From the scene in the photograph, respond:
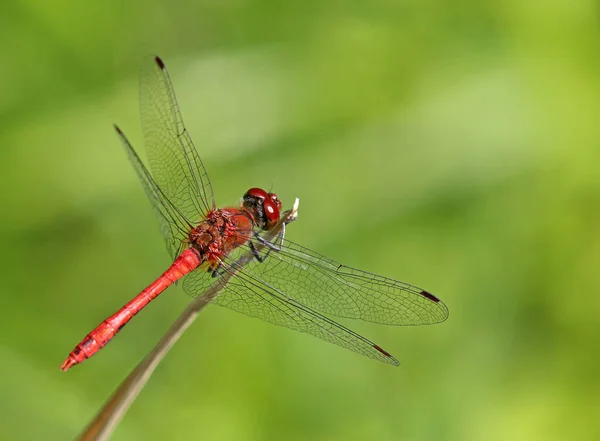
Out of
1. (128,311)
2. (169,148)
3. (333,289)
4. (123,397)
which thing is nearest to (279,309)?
(333,289)

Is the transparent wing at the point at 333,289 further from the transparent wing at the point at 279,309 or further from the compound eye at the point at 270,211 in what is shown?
the compound eye at the point at 270,211

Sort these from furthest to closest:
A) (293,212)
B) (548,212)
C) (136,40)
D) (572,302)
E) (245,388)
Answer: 1. (136,40)
2. (548,212)
3. (572,302)
4. (245,388)
5. (293,212)

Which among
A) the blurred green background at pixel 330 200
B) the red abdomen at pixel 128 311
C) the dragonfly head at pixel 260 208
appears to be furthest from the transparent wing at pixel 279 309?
the blurred green background at pixel 330 200

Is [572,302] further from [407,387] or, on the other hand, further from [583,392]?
[407,387]

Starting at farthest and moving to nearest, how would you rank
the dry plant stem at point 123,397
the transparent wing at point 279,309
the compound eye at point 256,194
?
the compound eye at point 256,194 → the transparent wing at point 279,309 → the dry plant stem at point 123,397

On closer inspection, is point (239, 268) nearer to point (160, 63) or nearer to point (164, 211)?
point (164, 211)

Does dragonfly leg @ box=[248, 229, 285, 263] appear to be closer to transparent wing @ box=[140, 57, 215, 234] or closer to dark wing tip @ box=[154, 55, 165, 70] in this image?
transparent wing @ box=[140, 57, 215, 234]

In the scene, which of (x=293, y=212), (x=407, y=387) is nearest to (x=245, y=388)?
(x=407, y=387)
